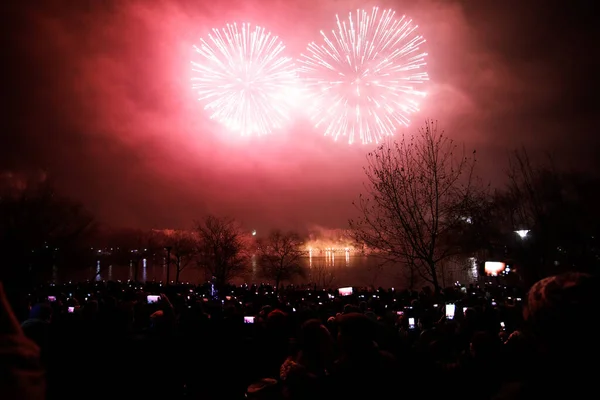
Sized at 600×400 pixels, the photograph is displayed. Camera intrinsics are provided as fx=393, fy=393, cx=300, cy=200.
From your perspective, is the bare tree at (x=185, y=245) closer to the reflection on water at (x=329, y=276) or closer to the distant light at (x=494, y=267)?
the reflection on water at (x=329, y=276)

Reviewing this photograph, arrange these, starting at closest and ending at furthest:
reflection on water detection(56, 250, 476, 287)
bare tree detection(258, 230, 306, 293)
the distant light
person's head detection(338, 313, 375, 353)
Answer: person's head detection(338, 313, 375, 353), the distant light, bare tree detection(258, 230, 306, 293), reflection on water detection(56, 250, 476, 287)

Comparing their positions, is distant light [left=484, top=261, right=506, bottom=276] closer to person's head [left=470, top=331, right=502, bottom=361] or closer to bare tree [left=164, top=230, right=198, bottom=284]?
person's head [left=470, top=331, right=502, bottom=361]

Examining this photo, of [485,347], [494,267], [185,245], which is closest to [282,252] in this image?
[185,245]

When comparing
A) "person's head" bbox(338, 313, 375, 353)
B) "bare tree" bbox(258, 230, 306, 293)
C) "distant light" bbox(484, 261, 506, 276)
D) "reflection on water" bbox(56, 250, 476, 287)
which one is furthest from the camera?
"reflection on water" bbox(56, 250, 476, 287)

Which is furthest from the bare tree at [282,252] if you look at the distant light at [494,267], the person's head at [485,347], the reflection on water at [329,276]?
the person's head at [485,347]

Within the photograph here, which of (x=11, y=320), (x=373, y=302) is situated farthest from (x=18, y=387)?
(x=373, y=302)

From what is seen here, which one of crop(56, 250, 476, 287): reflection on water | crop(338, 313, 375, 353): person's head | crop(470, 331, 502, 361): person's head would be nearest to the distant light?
crop(470, 331, 502, 361): person's head

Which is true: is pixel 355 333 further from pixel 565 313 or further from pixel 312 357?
pixel 565 313

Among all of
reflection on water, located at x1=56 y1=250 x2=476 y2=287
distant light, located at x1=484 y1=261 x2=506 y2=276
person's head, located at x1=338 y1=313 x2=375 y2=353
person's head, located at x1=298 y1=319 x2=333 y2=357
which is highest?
distant light, located at x1=484 y1=261 x2=506 y2=276

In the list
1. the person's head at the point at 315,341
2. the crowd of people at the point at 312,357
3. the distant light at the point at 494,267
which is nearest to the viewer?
the crowd of people at the point at 312,357
